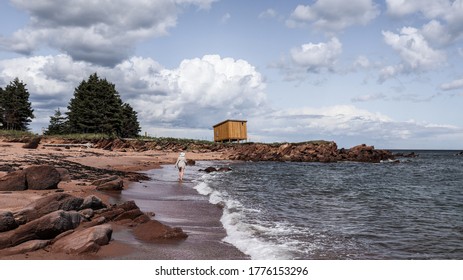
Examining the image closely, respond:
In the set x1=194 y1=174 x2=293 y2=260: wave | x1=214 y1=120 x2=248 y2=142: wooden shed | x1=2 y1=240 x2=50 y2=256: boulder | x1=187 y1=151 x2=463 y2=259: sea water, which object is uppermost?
x1=214 y1=120 x2=248 y2=142: wooden shed

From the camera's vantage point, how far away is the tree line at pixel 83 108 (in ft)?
211

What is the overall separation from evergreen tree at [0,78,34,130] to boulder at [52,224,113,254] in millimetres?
70533

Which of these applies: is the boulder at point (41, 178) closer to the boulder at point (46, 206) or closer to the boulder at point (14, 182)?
the boulder at point (14, 182)

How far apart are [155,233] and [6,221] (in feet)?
11.0

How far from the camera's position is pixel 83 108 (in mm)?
64188

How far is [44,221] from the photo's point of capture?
8203 mm

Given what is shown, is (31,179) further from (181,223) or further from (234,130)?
(234,130)

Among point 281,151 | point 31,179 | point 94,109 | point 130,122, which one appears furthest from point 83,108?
point 31,179

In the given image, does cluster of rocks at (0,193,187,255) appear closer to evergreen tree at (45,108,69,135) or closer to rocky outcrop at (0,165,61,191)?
rocky outcrop at (0,165,61,191)

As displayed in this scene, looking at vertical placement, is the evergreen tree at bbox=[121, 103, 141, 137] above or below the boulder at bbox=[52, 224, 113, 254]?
above

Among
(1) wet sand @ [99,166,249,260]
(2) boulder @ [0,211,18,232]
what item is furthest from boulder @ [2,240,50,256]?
(1) wet sand @ [99,166,249,260]

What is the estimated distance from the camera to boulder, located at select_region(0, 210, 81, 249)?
7785 millimetres

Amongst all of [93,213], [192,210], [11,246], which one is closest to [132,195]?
[192,210]

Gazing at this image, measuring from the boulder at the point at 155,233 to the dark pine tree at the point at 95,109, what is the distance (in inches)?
2265
